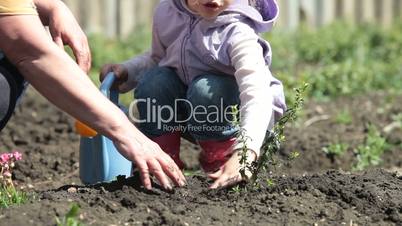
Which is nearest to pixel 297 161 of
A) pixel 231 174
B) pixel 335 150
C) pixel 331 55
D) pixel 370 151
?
pixel 335 150

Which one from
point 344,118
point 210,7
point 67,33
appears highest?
point 210,7

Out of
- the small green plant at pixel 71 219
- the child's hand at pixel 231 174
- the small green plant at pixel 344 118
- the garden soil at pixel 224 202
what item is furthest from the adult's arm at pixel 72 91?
the small green plant at pixel 344 118

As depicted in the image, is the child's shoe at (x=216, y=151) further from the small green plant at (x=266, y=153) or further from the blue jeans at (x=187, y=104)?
the small green plant at (x=266, y=153)

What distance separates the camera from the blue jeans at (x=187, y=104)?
478 centimetres

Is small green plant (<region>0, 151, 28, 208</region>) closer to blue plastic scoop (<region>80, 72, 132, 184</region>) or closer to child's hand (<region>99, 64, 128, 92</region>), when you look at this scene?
blue plastic scoop (<region>80, 72, 132, 184</region>)

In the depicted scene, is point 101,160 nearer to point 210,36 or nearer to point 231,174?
point 210,36

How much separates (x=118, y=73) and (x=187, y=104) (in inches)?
15.9

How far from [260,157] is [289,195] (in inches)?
7.8

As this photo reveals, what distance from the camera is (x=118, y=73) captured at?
505 centimetres

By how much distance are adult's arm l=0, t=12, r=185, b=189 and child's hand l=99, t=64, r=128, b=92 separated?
126cm

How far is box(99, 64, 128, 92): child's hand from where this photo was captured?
5.06 metres

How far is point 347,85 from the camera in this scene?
28.1 feet

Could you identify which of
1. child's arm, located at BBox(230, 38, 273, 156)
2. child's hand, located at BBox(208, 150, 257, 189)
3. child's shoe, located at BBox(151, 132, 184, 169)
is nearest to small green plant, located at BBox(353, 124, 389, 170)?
child's shoe, located at BBox(151, 132, 184, 169)

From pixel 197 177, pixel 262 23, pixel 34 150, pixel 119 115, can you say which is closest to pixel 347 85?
pixel 34 150
